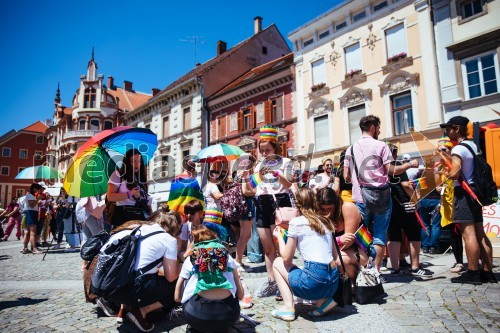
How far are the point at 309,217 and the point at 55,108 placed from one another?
6582cm

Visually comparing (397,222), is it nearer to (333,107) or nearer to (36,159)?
(333,107)

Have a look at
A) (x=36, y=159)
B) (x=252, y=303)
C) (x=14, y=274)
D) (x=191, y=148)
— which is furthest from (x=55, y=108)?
(x=252, y=303)

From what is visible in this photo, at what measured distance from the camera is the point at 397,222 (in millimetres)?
4621

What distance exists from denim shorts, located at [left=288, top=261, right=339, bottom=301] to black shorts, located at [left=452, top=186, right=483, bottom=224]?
1.98 meters

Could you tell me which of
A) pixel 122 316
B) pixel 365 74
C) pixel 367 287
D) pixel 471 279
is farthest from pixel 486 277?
pixel 365 74

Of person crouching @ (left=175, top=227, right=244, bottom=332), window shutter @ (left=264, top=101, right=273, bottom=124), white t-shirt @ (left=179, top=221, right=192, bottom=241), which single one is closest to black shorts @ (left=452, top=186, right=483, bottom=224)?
person crouching @ (left=175, top=227, right=244, bottom=332)

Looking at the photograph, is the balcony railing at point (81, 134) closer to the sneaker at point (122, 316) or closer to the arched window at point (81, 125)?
the arched window at point (81, 125)

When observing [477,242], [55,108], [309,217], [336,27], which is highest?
[55,108]

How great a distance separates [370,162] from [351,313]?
178 cm

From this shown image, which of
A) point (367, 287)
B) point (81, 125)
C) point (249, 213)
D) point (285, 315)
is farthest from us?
point (81, 125)

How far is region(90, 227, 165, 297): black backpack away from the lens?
271 cm

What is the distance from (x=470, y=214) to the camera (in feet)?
12.6

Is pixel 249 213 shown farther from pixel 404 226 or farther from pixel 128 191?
pixel 404 226

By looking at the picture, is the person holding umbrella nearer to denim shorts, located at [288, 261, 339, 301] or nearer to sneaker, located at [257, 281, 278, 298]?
sneaker, located at [257, 281, 278, 298]
